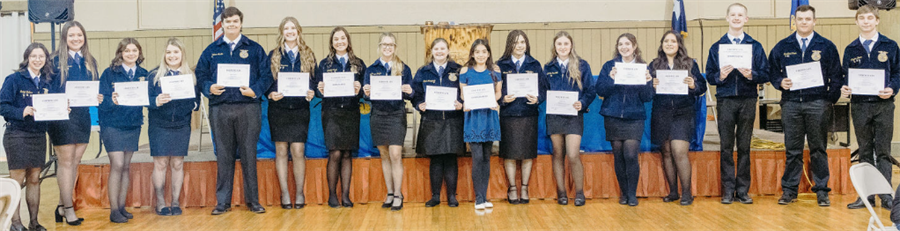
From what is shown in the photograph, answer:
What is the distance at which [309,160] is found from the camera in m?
5.61

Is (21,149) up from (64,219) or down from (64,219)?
up

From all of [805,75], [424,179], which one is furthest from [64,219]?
[805,75]

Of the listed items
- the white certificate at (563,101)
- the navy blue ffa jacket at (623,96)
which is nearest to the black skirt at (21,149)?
the white certificate at (563,101)

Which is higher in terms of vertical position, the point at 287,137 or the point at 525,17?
the point at 525,17

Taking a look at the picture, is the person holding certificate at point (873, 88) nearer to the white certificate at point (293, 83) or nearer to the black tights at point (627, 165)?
the black tights at point (627, 165)

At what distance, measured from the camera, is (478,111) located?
16.6 feet

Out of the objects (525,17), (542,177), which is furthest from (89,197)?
(525,17)

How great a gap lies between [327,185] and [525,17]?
20.7 feet

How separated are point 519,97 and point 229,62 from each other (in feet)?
7.27

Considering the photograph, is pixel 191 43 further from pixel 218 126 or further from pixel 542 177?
pixel 542 177

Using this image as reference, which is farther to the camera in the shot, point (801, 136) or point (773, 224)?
point (801, 136)

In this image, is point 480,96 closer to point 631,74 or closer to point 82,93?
point 631,74

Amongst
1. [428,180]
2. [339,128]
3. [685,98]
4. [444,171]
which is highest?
[685,98]

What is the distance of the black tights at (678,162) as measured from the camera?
5.24 metres
